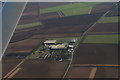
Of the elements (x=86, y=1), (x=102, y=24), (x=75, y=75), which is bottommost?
(x=75, y=75)

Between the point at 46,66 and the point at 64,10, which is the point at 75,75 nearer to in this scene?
the point at 46,66

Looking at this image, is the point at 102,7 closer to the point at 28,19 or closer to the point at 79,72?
the point at 28,19

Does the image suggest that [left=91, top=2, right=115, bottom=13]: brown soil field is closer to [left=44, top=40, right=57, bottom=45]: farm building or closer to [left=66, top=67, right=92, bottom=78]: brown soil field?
[left=44, top=40, right=57, bottom=45]: farm building

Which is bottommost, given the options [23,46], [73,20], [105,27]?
[23,46]

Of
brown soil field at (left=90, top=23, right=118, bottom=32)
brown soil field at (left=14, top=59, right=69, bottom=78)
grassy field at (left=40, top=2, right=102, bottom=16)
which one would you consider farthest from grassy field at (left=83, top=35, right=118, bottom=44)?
grassy field at (left=40, top=2, right=102, bottom=16)

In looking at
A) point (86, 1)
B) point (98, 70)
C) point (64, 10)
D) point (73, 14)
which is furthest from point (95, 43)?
point (86, 1)

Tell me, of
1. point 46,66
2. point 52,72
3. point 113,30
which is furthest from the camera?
point 113,30

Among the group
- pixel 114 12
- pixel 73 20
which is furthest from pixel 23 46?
pixel 114 12
